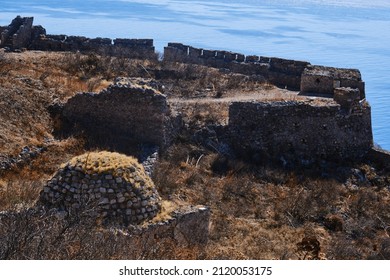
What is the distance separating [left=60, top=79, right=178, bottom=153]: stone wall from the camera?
43.9 ft

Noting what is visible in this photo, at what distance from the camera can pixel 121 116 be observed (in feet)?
44.6

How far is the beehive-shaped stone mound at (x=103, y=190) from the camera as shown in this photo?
8656mm

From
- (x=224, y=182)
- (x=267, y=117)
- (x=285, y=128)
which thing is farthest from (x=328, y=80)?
(x=224, y=182)

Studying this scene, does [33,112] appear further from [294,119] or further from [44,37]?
[44,37]

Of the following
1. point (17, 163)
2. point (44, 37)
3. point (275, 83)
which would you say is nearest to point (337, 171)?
point (275, 83)

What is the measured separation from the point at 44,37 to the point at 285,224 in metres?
14.6

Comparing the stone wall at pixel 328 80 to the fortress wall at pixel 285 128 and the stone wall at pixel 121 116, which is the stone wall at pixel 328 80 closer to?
the fortress wall at pixel 285 128

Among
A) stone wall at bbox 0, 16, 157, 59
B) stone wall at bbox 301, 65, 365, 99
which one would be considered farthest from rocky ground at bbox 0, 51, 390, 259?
stone wall at bbox 0, 16, 157, 59

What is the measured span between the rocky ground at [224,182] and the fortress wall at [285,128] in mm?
508

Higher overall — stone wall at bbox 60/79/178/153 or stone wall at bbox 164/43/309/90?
stone wall at bbox 164/43/309/90

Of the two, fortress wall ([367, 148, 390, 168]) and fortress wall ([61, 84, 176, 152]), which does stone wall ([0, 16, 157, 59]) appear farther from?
fortress wall ([367, 148, 390, 168])

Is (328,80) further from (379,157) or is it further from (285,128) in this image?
(285,128)

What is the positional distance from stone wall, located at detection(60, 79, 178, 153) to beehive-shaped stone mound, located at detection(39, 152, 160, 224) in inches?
165

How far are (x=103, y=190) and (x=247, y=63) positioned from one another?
46.4 ft
